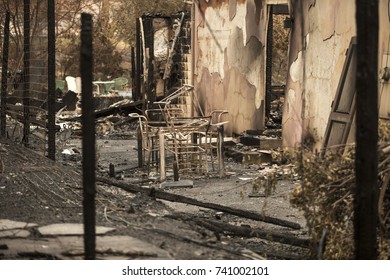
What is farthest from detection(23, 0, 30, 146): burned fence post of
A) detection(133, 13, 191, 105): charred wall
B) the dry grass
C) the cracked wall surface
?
the dry grass

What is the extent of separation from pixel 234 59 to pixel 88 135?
10.2 meters

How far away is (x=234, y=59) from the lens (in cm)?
1506

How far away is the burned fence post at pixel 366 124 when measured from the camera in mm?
4684

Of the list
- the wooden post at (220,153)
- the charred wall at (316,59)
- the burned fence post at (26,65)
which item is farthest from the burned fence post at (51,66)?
the charred wall at (316,59)

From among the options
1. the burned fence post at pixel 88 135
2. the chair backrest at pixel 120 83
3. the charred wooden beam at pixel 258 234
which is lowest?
the charred wooden beam at pixel 258 234

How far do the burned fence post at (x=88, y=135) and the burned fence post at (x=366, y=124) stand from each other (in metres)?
1.36

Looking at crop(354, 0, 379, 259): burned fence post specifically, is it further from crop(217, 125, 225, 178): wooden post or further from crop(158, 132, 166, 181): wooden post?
crop(217, 125, 225, 178): wooden post

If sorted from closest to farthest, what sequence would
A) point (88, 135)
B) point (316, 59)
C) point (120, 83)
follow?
point (88, 135)
point (316, 59)
point (120, 83)

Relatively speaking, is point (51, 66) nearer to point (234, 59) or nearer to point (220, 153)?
point (220, 153)

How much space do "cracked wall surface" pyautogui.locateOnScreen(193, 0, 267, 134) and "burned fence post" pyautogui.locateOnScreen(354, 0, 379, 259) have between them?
382 inches

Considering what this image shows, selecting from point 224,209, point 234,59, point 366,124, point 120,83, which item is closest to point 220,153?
point 234,59

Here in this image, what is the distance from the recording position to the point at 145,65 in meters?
20.5

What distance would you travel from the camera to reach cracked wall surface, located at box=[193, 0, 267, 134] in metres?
14.6

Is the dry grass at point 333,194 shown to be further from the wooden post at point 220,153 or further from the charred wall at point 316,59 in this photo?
the wooden post at point 220,153
